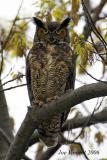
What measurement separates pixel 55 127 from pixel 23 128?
1233 millimetres

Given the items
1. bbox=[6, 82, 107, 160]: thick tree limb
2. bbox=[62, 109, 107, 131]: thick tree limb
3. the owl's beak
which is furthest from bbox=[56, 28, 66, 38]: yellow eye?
bbox=[6, 82, 107, 160]: thick tree limb

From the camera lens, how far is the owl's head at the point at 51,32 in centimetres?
493

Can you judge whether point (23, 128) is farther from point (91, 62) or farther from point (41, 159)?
point (41, 159)

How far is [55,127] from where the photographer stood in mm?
5016

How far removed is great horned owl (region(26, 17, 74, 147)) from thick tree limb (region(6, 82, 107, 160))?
2.01 ft

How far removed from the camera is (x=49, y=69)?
4578 millimetres

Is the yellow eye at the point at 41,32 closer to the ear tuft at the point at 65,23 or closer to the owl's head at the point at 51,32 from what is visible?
the owl's head at the point at 51,32

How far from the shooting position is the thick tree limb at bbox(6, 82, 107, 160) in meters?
3.31

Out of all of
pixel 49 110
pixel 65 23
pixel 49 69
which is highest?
pixel 65 23

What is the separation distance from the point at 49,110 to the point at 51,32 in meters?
1.47

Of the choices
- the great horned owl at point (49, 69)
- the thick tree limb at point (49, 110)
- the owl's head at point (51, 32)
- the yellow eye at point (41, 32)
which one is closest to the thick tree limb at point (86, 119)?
the great horned owl at point (49, 69)

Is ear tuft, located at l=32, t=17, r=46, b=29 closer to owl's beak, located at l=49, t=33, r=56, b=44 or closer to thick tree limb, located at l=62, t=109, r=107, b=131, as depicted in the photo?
owl's beak, located at l=49, t=33, r=56, b=44

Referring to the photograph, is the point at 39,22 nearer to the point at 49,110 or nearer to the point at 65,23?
the point at 65,23

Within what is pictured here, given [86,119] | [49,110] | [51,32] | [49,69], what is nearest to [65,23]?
[51,32]
